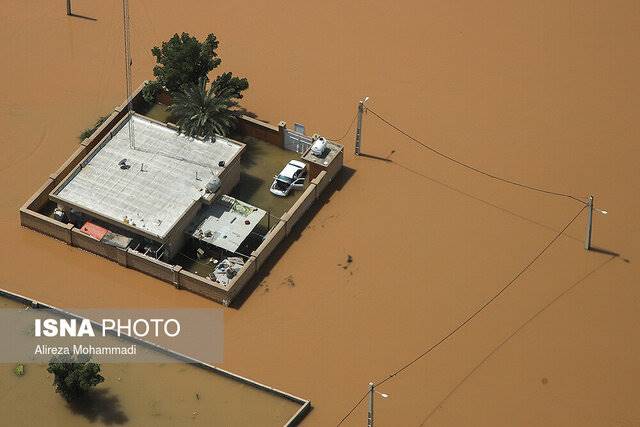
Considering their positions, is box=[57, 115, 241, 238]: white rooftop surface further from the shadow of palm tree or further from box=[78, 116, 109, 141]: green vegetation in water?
the shadow of palm tree

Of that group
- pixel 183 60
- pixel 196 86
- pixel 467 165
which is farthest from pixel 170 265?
pixel 467 165

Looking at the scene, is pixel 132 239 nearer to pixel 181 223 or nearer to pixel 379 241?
pixel 181 223

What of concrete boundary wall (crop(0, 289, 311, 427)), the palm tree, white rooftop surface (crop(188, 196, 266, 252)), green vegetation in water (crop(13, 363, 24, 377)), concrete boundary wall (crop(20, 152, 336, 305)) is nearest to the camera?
concrete boundary wall (crop(0, 289, 311, 427))

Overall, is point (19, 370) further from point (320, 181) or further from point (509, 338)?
point (509, 338)

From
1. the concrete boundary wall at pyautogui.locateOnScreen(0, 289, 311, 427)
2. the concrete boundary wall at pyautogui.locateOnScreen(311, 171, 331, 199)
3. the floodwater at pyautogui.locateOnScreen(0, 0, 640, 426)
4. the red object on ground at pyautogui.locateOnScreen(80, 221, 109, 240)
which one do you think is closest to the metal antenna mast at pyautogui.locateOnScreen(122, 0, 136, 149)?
the floodwater at pyautogui.locateOnScreen(0, 0, 640, 426)

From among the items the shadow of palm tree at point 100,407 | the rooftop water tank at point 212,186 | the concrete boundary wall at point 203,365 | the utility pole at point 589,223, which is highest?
the utility pole at point 589,223

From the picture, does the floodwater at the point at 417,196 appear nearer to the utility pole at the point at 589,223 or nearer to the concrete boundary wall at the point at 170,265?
the concrete boundary wall at the point at 170,265

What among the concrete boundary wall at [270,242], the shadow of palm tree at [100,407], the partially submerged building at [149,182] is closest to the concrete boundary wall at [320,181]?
the concrete boundary wall at [270,242]
